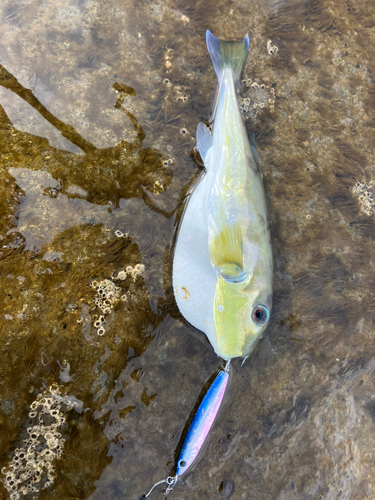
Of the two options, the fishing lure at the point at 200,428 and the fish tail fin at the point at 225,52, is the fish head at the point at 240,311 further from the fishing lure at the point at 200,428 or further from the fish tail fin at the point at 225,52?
the fish tail fin at the point at 225,52

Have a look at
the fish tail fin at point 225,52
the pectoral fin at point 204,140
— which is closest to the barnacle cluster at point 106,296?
the pectoral fin at point 204,140

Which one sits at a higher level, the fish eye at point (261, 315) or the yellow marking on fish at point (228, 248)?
the yellow marking on fish at point (228, 248)

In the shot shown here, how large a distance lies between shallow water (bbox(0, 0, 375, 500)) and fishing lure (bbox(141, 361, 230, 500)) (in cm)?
13

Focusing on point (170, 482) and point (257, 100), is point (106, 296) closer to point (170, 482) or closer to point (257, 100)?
point (170, 482)

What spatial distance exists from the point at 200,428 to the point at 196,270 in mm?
1460

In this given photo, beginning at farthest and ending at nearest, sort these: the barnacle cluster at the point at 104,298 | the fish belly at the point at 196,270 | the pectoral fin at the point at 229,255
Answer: the barnacle cluster at the point at 104,298, the fish belly at the point at 196,270, the pectoral fin at the point at 229,255

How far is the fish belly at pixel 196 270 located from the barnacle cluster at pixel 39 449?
53.8 inches

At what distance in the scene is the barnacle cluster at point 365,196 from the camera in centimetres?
319

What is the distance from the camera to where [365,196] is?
319 centimetres

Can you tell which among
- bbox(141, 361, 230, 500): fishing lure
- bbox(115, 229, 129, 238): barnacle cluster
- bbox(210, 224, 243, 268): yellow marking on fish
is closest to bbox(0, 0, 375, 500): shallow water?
bbox(115, 229, 129, 238): barnacle cluster

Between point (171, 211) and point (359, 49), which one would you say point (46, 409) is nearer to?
point (171, 211)

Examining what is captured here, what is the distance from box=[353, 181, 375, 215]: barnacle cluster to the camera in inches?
126

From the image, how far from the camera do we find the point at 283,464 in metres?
2.95

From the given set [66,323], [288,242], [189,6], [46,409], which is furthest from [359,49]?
[46,409]
